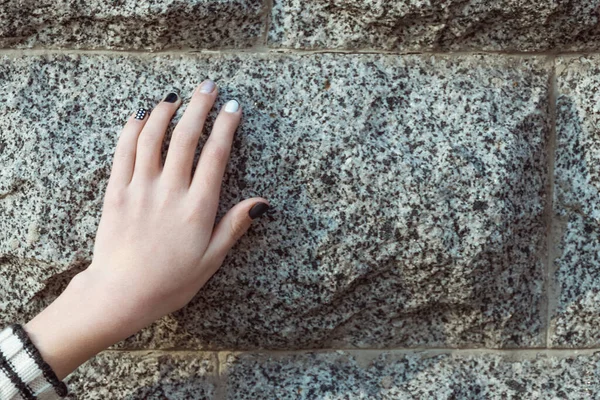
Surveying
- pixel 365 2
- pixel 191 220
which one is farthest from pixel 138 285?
pixel 365 2

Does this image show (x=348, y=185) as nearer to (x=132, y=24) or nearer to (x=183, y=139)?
(x=183, y=139)

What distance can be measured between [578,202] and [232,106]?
492 millimetres

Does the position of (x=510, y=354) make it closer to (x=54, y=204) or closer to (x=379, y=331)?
(x=379, y=331)

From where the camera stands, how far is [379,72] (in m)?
1.11

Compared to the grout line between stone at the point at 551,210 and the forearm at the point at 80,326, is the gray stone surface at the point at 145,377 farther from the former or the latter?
the grout line between stone at the point at 551,210

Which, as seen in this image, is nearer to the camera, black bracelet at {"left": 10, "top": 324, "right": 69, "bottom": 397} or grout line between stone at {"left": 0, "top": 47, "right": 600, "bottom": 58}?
black bracelet at {"left": 10, "top": 324, "right": 69, "bottom": 397}

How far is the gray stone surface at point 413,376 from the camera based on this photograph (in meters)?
1.12

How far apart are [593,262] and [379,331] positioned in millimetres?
311

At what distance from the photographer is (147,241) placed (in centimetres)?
100

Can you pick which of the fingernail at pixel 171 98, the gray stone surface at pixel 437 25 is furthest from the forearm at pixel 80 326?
the gray stone surface at pixel 437 25

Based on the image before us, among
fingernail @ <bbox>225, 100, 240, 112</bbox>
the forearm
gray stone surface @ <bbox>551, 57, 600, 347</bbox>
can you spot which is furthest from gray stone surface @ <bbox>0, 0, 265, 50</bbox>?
gray stone surface @ <bbox>551, 57, 600, 347</bbox>

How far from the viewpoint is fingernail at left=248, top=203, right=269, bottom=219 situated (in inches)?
40.7

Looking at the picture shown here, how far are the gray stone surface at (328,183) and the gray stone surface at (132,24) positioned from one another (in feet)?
0.08

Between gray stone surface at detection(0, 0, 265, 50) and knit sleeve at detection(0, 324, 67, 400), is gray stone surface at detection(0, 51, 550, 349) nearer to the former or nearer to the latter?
gray stone surface at detection(0, 0, 265, 50)
